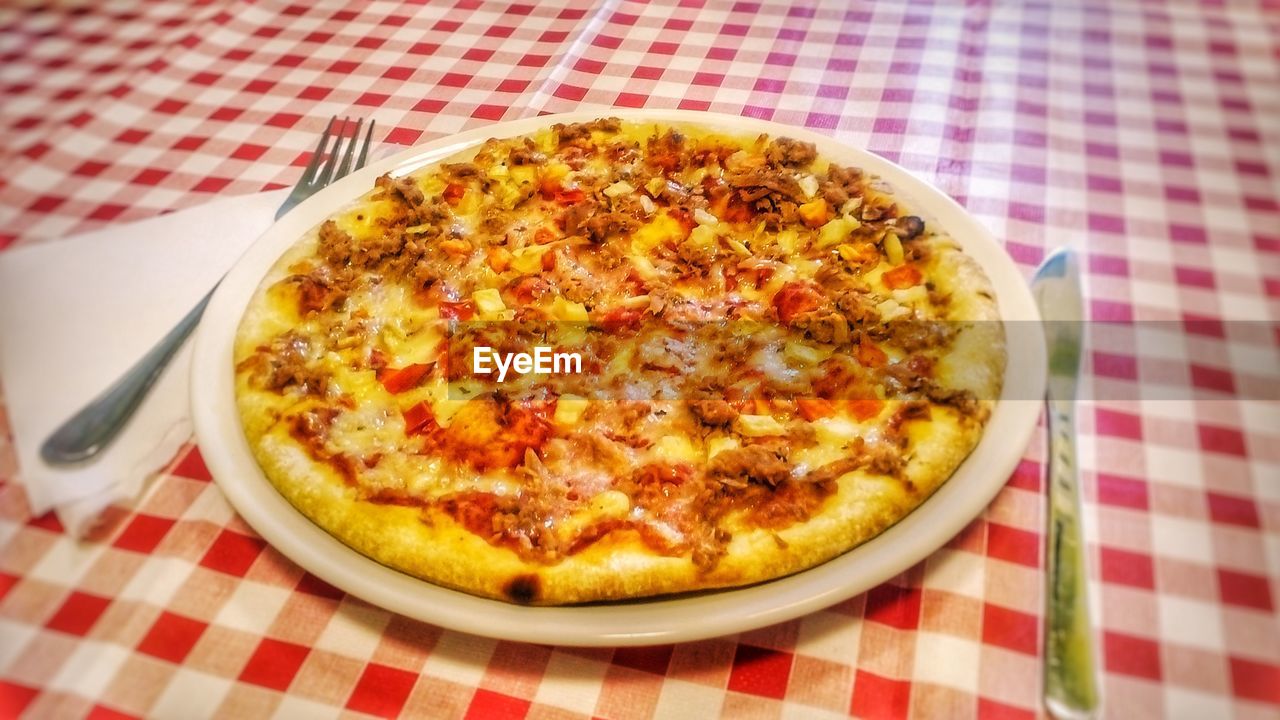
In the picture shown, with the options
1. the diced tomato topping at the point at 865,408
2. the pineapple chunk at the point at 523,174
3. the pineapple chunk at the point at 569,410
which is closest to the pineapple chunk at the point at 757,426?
the diced tomato topping at the point at 865,408

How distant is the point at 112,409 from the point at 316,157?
0.98 meters

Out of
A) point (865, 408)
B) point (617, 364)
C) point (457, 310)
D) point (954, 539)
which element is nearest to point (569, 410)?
point (617, 364)

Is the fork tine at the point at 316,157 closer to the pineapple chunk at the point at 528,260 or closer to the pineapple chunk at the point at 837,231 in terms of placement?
the pineapple chunk at the point at 528,260

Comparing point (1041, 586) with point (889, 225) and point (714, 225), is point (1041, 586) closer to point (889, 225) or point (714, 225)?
point (889, 225)

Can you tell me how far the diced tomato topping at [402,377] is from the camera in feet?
4.85

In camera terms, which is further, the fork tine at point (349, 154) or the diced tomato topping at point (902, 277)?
the fork tine at point (349, 154)

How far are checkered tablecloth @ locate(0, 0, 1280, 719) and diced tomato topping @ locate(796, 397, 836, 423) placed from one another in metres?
0.27

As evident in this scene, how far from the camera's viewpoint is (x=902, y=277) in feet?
5.29

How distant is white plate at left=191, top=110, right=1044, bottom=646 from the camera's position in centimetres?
108

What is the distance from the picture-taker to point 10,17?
1236mm

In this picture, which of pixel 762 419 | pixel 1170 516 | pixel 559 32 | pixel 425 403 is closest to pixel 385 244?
pixel 425 403

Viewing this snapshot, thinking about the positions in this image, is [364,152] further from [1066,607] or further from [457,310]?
[1066,607]

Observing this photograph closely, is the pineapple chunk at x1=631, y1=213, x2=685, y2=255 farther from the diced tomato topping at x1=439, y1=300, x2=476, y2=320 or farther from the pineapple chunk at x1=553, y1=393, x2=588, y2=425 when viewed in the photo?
the pineapple chunk at x1=553, y1=393, x2=588, y2=425

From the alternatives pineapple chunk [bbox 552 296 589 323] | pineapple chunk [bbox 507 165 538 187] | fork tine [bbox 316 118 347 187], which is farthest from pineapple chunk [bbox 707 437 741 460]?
fork tine [bbox 316 118 347 187]
